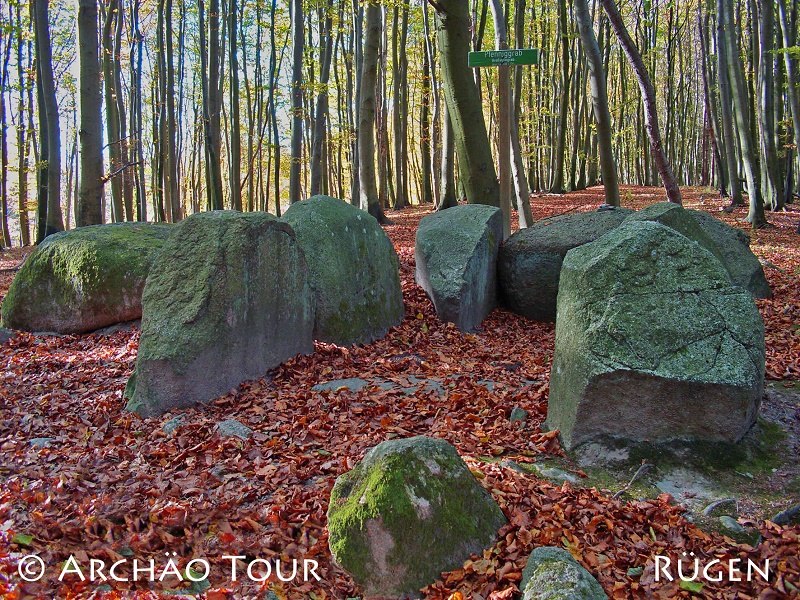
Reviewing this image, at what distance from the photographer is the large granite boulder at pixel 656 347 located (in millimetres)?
3738

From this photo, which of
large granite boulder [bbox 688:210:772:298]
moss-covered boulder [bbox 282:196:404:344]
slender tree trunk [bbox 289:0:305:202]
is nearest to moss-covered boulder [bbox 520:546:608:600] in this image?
moss-covered boulder [bbox 282:196:404:344]

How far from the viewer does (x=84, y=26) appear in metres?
9.15

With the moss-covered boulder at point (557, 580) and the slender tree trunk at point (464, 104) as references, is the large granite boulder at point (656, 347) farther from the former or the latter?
the slender tree trunk at point (464, 104)

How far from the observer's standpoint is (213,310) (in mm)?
5133

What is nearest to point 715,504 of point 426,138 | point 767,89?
point 767,89

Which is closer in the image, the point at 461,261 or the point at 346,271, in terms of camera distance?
the point at 346,271

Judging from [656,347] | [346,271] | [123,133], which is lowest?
[656,347]

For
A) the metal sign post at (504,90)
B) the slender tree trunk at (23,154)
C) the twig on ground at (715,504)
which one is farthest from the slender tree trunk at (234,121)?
the twig on ground at (715,504)

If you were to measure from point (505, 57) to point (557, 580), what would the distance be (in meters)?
6.28

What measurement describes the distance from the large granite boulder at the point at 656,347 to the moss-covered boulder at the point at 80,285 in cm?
563

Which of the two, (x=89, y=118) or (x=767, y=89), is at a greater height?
(x=767, y=89)

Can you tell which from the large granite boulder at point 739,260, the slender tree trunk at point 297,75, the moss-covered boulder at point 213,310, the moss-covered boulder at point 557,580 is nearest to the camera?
the moss-covered boulder at point 557,580

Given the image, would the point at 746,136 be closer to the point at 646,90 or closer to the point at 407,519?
the point at 646,90

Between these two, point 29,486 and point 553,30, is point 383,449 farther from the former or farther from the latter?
point 553,30
